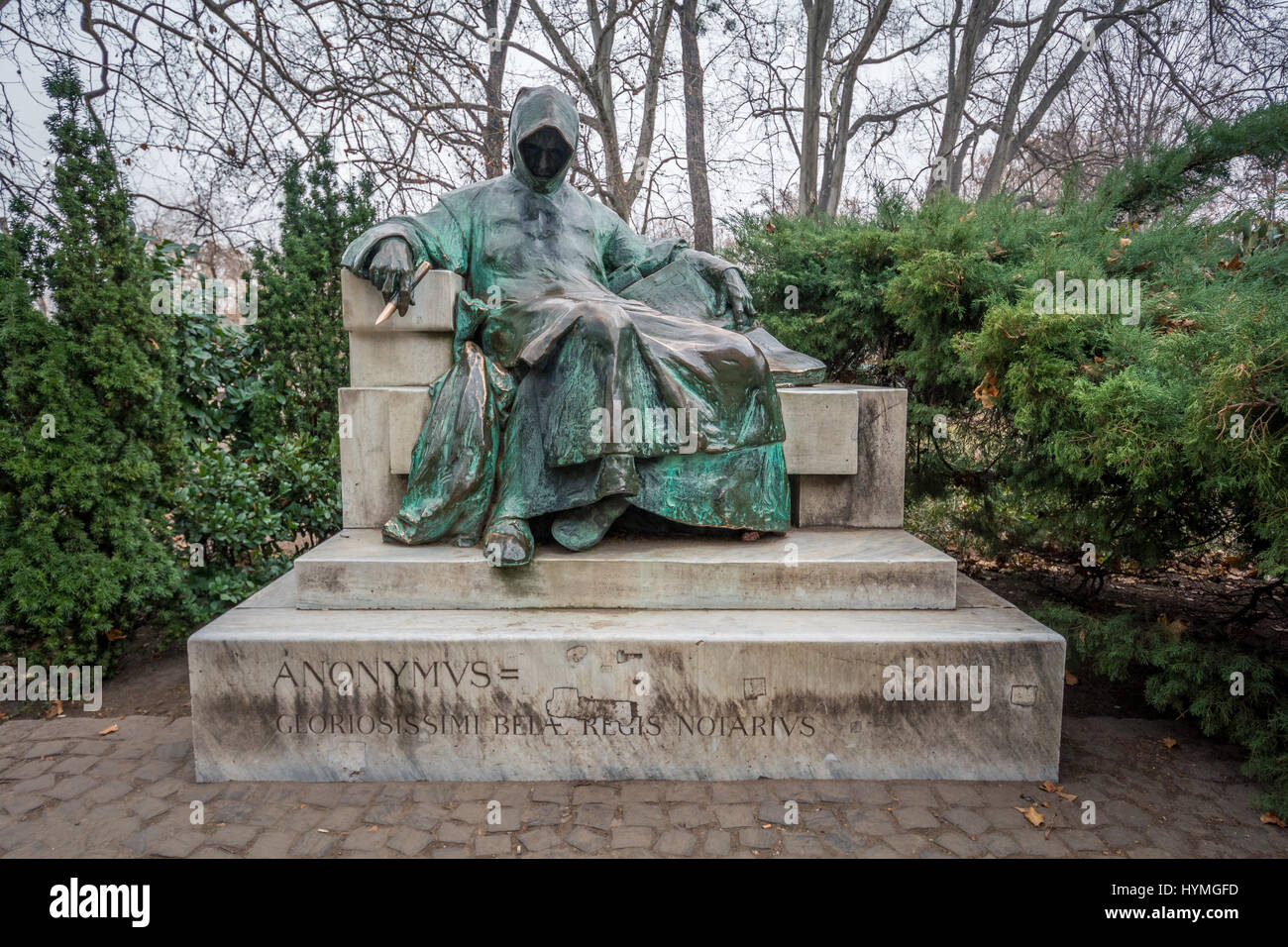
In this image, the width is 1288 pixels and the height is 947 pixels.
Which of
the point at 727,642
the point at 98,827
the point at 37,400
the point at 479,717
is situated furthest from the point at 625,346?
the point at 37,400

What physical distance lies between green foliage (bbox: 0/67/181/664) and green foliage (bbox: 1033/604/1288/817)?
14.1 feet

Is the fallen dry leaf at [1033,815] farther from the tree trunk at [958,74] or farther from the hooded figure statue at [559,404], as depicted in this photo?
the tree trunk at [958,74]

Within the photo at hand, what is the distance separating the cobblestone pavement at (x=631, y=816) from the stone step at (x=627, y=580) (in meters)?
0.65

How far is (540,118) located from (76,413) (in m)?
2.46

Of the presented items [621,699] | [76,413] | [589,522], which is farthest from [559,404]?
[76,413]

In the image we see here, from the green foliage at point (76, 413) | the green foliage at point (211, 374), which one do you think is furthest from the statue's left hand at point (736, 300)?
the green foliage at point (211, 374)

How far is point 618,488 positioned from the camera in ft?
9.76

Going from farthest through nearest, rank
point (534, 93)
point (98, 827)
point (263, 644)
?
point (534, 93) → point (263, 644) → point (98, 827)

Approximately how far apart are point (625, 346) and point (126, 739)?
96.5 inches

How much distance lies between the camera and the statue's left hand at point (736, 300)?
3.83 metres

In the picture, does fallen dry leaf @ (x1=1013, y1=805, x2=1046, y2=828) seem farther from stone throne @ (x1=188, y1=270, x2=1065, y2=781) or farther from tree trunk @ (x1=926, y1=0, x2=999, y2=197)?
tree trunk @ (x1=926, y1=0, x2=999, y2=197)

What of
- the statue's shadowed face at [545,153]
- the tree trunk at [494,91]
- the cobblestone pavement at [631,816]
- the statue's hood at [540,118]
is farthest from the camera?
the tree trunk at [494,91]

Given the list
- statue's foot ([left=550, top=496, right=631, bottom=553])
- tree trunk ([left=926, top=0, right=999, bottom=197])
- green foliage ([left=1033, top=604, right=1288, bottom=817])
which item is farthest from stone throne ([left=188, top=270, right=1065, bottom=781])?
tree trunk ([left=926, top=0, right=999, bottom=197])

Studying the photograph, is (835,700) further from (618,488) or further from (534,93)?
(534,93)
